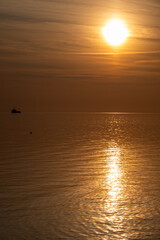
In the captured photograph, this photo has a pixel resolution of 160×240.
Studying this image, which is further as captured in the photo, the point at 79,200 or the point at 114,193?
the point at 114,193

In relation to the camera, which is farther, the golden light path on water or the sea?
the golden light path on water

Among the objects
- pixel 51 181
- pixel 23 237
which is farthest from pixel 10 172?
pixel 23 237

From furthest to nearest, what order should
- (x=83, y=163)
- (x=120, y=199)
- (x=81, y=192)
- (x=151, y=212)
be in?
(x=83, y=163) < (x=81, y=192) < (x=120, y=199) < (x=151, y=212)

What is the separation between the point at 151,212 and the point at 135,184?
704cm

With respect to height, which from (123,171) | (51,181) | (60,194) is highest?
(123,171)

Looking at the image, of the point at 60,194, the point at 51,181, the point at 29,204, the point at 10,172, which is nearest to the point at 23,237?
the point at 29,204

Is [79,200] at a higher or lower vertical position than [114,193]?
lower

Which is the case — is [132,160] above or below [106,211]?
above

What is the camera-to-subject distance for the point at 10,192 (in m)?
22.0

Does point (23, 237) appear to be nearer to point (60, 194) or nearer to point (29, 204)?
point (29, 204)

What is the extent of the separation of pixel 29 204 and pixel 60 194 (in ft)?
9.26

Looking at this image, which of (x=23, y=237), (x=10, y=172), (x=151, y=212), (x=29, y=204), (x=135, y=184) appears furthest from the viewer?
(x=10, y=172)

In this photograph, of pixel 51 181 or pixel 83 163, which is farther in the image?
pixel 83 163

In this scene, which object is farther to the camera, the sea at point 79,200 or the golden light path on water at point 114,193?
the golden light path on water at point 114,193
